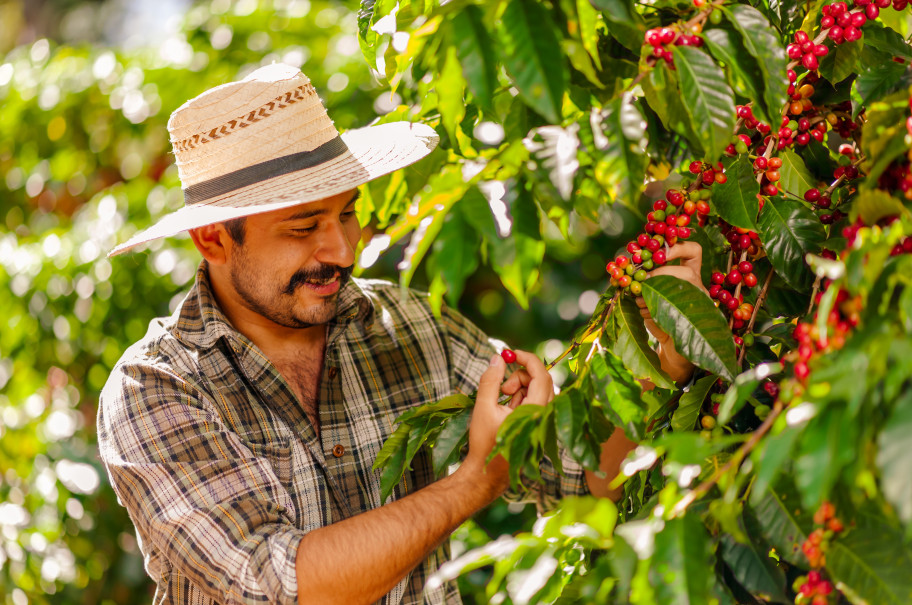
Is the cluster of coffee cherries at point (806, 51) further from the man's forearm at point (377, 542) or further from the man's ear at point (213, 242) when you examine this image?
the man's ear at point (213, 242)

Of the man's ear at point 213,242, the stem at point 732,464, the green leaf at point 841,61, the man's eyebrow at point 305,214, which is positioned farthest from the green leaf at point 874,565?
the man's ear at point 213,242

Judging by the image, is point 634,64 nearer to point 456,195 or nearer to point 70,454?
point 456,195

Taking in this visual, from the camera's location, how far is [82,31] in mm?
8602

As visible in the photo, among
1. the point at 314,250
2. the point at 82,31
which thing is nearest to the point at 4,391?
the point at 314,250

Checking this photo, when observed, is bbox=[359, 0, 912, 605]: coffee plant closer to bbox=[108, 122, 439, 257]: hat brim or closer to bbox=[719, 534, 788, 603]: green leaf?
bbox=[719, 534, 788, 603]: green leaf

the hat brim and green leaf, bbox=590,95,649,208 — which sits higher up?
green leaf, bbox=590,95,649,208

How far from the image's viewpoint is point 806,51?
39.4 inches

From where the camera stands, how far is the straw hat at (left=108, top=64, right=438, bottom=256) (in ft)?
4.75

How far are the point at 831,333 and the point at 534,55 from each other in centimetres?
35

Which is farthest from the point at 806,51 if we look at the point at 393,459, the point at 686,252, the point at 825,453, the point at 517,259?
the point at 393,459

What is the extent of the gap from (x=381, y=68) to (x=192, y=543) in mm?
793

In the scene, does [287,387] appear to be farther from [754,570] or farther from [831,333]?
[831,333]

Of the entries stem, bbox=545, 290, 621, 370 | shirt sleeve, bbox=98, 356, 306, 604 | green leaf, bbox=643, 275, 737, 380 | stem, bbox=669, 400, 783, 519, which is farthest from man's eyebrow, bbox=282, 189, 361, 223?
stem, bbox=669, 400, 783, 519

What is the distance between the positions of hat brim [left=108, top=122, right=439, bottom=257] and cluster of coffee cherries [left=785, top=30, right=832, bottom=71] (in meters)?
0.62
